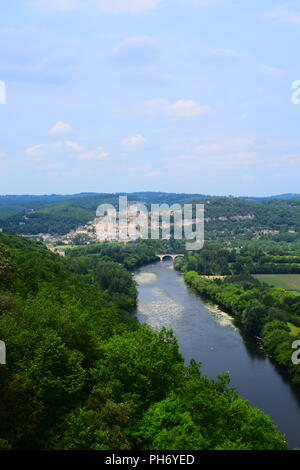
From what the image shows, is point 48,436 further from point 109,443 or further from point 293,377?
point 293,377

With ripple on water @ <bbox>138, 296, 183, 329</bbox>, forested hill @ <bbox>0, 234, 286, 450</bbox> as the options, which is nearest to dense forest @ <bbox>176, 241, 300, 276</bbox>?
ripple on water @ <bbox>138, 296, 183, 329</bbox>

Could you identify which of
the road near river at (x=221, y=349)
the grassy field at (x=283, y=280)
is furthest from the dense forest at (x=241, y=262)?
the road near river at (x=221, y=349)

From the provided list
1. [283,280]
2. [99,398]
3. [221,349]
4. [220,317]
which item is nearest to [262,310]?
[220,317]

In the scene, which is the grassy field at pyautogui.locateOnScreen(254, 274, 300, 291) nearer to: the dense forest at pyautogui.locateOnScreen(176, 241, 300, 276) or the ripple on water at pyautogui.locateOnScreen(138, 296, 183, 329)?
the dense forest at pyautogui.locateOnScreen(176, 241, 300, 276)

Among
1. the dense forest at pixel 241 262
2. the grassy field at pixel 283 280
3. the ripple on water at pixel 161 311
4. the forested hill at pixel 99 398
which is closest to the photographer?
the forested hill at pixel 99 398

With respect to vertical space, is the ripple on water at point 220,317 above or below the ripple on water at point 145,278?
above

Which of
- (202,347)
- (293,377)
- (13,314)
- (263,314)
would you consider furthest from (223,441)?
(263,314)

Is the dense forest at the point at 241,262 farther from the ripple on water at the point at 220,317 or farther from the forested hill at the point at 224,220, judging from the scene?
the forested hill at the point at 224,220
